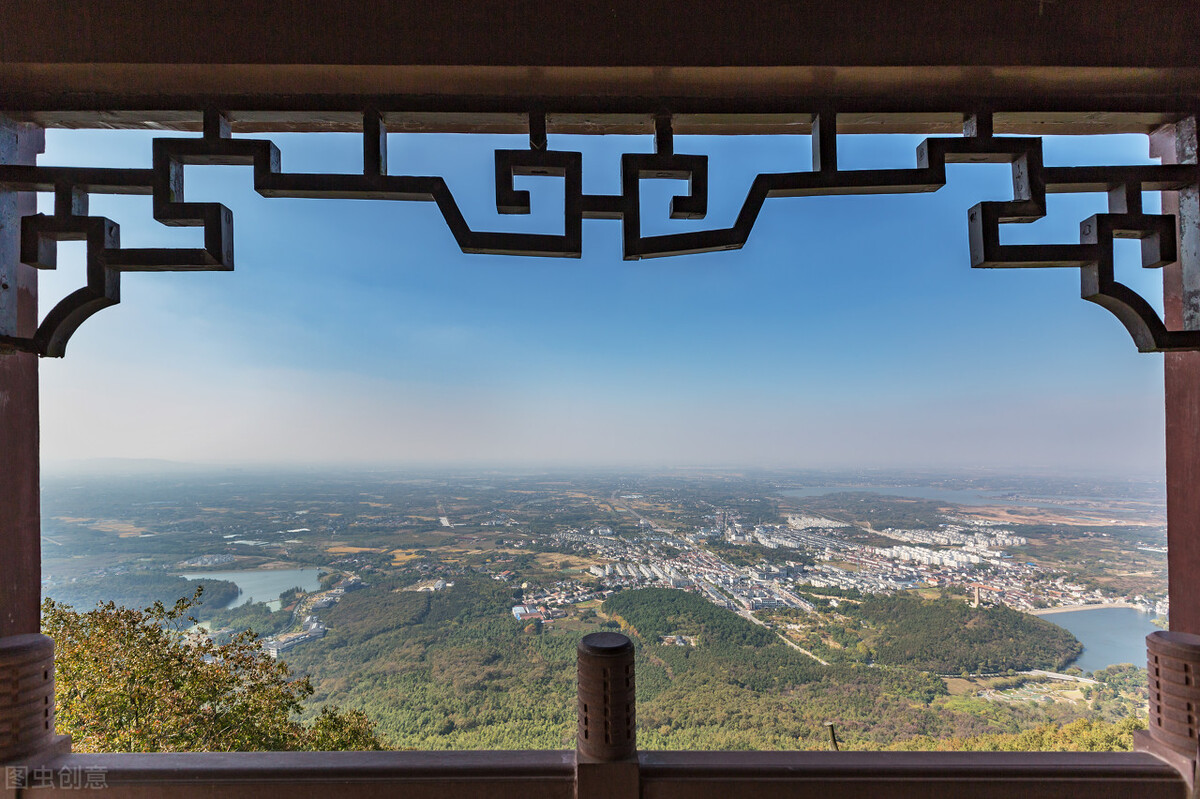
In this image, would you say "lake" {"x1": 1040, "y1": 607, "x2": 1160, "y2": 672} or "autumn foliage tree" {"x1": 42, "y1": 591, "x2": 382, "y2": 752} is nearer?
"lake" {"x1": 1040, "y1": 607, "x2": 1160, "y2": 672}

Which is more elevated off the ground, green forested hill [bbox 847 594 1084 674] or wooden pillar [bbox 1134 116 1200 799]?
wooden pillar [bbox 1134 116 1200 799]

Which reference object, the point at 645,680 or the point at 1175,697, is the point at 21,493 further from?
the point at 1175,697

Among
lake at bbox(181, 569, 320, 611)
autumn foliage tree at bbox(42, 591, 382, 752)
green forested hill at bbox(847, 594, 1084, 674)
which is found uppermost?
lake at bbox(181, 569, 320, 611)

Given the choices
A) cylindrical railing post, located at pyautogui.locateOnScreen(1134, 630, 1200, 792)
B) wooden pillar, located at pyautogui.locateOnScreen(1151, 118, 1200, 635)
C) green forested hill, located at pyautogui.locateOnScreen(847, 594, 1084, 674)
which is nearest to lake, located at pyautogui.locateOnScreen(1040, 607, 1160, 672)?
green forested hill, located at pyautogui.locateOnScreen(847, 594, 1084, 674)

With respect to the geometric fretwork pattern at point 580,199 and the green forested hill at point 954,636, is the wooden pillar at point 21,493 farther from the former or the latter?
the green forested hill at point 954,636

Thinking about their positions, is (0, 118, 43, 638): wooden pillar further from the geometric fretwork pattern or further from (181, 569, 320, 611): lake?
(181, 569, 320, 611): lake

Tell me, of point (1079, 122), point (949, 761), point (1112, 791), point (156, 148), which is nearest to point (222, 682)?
point (156, 148)

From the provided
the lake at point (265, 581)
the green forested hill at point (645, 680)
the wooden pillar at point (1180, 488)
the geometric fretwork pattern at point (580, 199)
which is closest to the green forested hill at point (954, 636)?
the green forested hill at point (645, 680)

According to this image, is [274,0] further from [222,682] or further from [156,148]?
[222,682]
